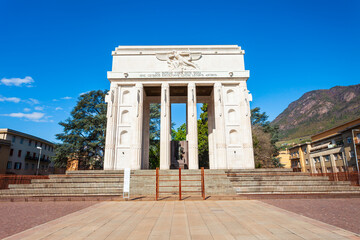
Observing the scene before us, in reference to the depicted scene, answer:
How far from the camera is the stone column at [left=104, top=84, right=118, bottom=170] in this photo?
943 inches

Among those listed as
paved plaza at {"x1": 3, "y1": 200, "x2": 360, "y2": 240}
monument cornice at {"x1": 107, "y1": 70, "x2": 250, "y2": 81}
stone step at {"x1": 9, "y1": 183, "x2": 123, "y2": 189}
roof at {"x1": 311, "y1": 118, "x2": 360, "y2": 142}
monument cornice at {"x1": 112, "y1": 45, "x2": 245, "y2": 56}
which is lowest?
paved plaza at {"x1": 3, "y1": 200, "x2": 360, "y2": 240}

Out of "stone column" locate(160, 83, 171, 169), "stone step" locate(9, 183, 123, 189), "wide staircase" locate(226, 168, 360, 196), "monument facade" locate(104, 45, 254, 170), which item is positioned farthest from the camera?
"monument facade" locate(104, 45, 254, 170)

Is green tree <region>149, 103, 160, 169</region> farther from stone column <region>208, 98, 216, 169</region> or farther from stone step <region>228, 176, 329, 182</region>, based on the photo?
stone step <region>228, 176, 329, 182</region>

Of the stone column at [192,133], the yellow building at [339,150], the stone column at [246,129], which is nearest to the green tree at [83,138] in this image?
the stone column at [192,133]

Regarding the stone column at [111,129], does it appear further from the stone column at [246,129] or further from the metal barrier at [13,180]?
the stone column at [246,129]

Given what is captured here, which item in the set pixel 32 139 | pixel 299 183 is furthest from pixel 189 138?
pixel 32 139

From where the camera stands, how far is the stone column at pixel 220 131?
81.4 ft

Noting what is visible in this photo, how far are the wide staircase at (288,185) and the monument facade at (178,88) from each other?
7.65m

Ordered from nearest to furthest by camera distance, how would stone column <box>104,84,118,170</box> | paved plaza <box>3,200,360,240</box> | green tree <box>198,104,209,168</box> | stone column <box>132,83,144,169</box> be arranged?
paved plaza <box>3,200,360,240</box> → stone column <box>104,84,118,170</box> → stone column <box>132,83,144,169</box> → green tree <box>198,104,209,168</box>

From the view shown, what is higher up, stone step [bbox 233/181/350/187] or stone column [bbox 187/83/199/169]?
stone column [bbox 187/83/199/169]

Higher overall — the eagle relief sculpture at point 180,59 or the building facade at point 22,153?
the eagle relief sculpture at point 180,59

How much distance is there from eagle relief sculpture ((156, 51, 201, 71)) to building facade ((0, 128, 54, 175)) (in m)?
29.2

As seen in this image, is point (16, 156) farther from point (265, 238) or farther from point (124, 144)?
point (265, 238)

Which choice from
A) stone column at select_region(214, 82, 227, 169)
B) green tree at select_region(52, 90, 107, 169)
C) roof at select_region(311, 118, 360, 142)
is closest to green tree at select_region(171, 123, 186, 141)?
green tree at select_region(52, 90, 107, 169)
